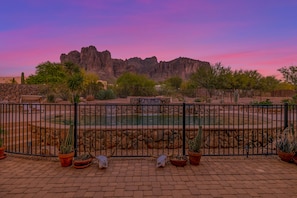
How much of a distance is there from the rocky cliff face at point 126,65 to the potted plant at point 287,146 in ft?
247

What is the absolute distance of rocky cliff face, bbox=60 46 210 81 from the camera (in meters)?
81.0

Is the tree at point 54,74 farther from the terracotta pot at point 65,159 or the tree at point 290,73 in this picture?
the tree at point 290,73

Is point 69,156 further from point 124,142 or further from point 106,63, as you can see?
point 106,63

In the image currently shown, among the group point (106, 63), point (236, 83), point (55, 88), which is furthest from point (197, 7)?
point (106, 63)

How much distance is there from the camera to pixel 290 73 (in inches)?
891

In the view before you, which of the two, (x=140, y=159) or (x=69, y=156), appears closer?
(x=69, y=156)

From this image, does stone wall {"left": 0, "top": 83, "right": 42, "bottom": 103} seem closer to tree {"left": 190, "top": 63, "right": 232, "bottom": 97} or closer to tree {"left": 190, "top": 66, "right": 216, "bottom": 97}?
tree {"left": 190, "top": 66, "right": 216, "bottom": 97}

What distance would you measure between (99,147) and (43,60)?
3346 centimetres

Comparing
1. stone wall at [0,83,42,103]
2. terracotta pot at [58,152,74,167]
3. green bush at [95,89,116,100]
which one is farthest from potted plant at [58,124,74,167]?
green bush at [95,89,116,100]

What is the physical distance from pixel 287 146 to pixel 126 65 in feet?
281

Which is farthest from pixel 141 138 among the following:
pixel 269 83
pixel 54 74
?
pixel 269 83

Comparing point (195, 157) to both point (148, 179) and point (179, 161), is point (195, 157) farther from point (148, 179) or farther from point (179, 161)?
point (148, 179)

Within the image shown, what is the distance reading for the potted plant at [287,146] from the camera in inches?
173

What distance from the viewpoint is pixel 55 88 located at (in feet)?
69.1
